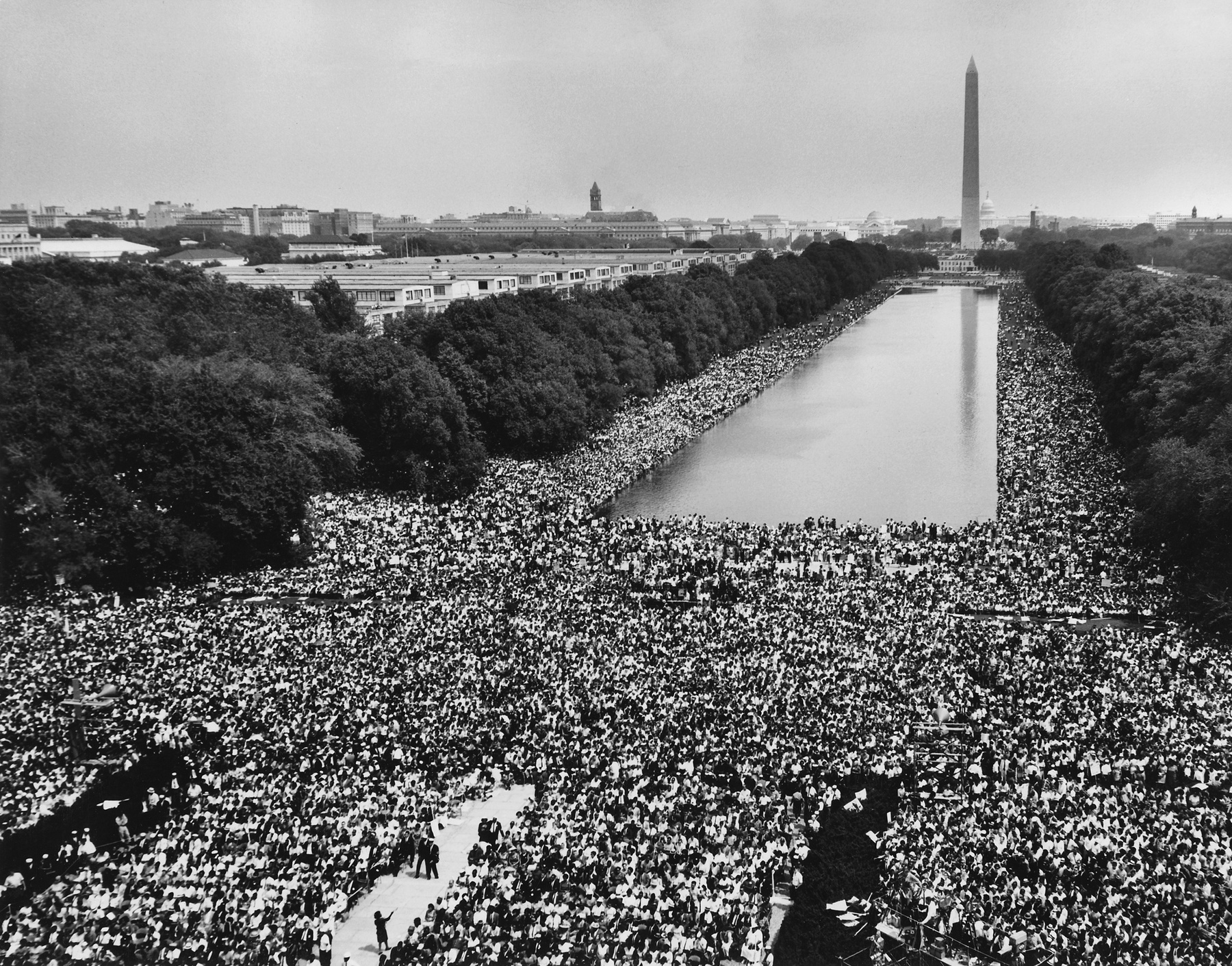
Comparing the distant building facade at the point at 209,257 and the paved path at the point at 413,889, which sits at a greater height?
the distant building facade at the point at 209,257

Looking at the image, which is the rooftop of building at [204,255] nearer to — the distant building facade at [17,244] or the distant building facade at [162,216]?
the distant building facade at [17,244]

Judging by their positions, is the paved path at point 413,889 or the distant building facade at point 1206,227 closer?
the paved path at point 413,889

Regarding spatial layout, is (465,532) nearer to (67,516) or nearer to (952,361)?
(67,516)

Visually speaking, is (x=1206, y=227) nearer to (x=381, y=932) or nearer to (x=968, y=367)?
(x=968, y=367)

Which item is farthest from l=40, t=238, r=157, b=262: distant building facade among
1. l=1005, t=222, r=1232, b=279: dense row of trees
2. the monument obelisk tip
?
the monument obelisk tip

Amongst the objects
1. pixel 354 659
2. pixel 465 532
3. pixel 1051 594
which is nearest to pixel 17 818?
pixel 354 659

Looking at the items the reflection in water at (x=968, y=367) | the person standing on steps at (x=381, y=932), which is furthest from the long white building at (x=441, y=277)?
the person standing on steps at (x=381, y=932)

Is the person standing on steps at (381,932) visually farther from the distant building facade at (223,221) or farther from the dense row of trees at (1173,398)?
the distant building facade at (223,221)

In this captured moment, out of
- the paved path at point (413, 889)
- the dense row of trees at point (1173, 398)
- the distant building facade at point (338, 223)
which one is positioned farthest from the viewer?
the distant building facade at point (338, 223)

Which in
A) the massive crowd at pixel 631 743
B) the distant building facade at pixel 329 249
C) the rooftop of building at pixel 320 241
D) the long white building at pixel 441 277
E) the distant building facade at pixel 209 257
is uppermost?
the rooftop of building at pixel 320 241

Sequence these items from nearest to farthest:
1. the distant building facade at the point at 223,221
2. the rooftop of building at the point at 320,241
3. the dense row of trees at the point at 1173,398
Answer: the dense row of trees at the point at 1173,398
the rooftop of building at the point at 320,241
the distant building facade at the point at 223,221

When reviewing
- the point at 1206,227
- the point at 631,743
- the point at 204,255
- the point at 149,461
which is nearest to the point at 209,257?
the point at 204,255
